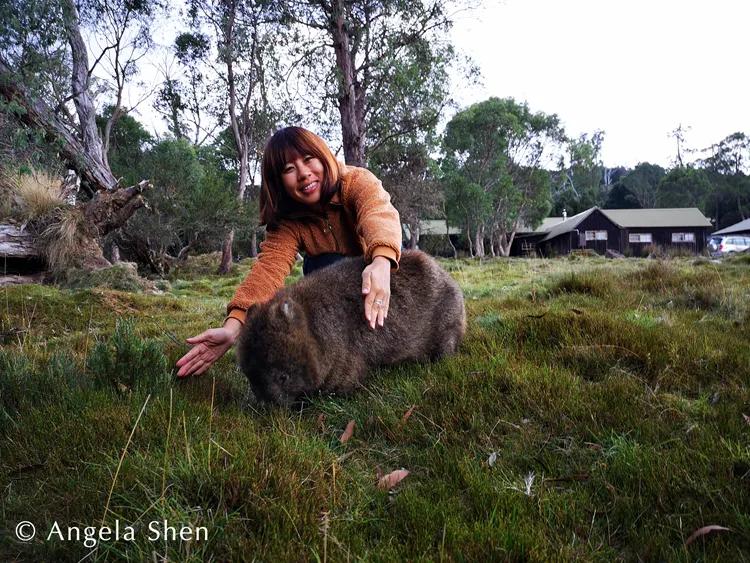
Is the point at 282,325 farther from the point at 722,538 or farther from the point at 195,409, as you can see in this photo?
the point at 722,538

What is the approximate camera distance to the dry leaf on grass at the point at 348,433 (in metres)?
2.73

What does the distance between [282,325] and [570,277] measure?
5.29 metres

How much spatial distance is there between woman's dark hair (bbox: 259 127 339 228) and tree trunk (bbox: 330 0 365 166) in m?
9.32

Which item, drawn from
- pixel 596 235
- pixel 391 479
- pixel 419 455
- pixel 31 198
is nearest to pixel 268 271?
pixel 419 455

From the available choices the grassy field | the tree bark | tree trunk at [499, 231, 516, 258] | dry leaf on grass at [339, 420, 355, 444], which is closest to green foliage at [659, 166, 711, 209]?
tree trunk at [499, 231, 516, 258]

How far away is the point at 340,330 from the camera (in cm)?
350

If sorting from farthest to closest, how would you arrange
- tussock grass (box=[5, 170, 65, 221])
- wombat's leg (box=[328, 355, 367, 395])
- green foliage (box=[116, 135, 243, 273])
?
green foliage (box=[116, 135, 243, 273]) → tussock grass (box=[5, 170, 65, 221]) → wombat's leg (box=[328, 355, 367, 395])

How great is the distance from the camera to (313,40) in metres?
14.3

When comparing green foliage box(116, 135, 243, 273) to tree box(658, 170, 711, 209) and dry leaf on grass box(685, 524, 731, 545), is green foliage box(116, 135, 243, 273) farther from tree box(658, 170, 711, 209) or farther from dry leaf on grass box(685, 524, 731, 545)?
tree box(658, 170, 711, 209)

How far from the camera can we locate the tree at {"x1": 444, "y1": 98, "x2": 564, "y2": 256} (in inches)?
1559

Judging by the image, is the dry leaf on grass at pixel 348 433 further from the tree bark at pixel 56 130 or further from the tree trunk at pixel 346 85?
the tree trunk at pixel 346 85

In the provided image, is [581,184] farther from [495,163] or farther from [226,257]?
[226,257]

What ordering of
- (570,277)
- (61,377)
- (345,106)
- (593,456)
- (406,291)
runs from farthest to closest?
(345,106)
(570,277)
(406,291)
(61,377)
(593,456)

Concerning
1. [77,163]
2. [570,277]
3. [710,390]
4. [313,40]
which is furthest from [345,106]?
[710,390]
